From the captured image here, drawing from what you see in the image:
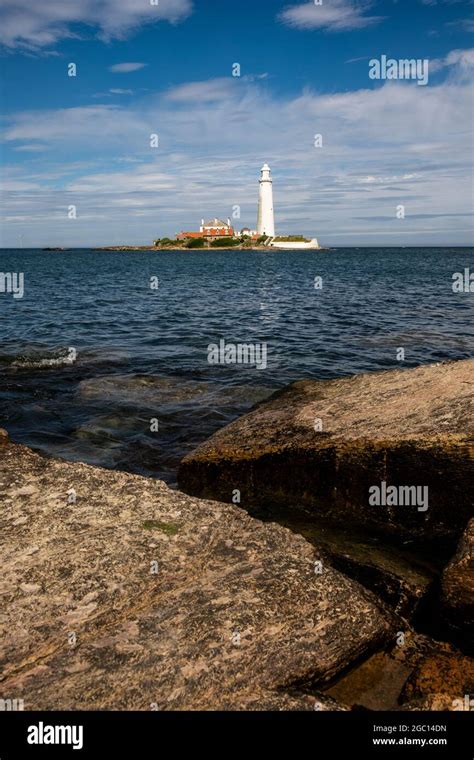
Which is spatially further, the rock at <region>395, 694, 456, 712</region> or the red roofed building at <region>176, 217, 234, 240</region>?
the red roofed building at <region>176, 217, 234, 240</region>

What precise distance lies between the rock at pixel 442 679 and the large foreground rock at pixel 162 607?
39cm

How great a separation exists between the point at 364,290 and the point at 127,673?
4425 cm

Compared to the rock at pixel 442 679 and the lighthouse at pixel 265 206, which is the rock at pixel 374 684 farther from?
the lighthouse at pixel 265 206

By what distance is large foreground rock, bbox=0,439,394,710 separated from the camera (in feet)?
12.6

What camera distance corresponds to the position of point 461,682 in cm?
428

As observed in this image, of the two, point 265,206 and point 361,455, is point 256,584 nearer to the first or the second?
point 361,455

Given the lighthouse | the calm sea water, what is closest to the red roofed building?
the lighthouse

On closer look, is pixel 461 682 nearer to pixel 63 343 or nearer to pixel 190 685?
pixel 190 685

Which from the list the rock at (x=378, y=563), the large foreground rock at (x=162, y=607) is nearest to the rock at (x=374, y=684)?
the large foreground rock at (x=162, y=607)

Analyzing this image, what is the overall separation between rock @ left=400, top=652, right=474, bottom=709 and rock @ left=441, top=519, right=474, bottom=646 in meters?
0.25

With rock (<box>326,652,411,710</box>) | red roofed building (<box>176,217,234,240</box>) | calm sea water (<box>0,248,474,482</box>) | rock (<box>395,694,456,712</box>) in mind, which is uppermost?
red roofed building (<box>176,217,234,240</box>)

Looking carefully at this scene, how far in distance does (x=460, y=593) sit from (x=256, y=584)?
172 cm

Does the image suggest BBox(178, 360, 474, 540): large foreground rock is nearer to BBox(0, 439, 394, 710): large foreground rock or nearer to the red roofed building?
BBox(0, 439, 394, 710): large foreground rock
